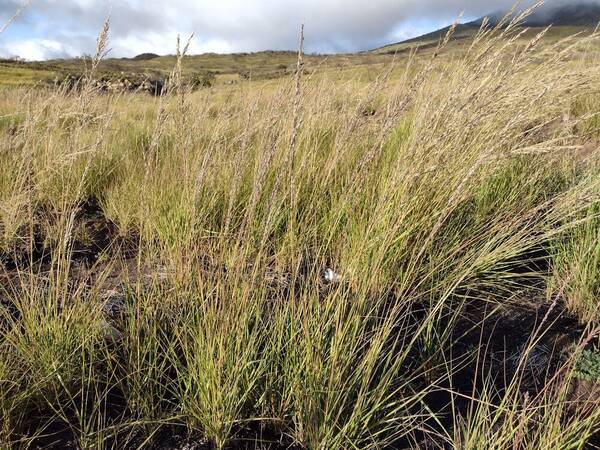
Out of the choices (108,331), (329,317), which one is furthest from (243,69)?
(329,317)

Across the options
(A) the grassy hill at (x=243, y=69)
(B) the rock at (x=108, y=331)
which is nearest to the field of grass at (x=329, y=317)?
(B) the rock at (x=108, y=331)

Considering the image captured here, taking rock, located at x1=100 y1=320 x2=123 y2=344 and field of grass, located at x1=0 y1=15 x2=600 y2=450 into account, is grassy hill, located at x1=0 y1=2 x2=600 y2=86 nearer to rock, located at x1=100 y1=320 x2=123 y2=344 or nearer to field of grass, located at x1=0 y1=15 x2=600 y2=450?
field of grass, located at x1=0 y1=15 x2=600 y2=450

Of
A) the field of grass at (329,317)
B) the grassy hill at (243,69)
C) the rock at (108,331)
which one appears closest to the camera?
the field of grass at (329,317)

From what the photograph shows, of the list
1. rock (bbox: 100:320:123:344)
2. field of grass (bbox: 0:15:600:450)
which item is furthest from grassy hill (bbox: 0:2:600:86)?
rock (bbox: 100:320:123:344)

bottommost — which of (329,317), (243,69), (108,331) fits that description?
(108,331)

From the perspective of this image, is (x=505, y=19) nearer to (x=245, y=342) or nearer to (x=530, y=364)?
(x=530, y=364)

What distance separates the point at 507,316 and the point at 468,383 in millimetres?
491

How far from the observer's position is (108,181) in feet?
11.3

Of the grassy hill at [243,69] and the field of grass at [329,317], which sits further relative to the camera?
the grassy hill at [243,69]

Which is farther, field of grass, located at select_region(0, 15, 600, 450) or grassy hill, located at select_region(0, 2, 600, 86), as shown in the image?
grassy hill, located at select_region(0, 2, 600, 86)

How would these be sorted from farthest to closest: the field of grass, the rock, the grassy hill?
the grassy hill
the rock
the field of grass

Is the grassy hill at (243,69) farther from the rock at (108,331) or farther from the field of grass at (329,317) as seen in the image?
the rock at (108,331)

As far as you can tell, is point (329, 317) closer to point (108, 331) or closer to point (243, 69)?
point (108, 331)

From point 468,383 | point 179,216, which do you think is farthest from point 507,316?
point 179,216
